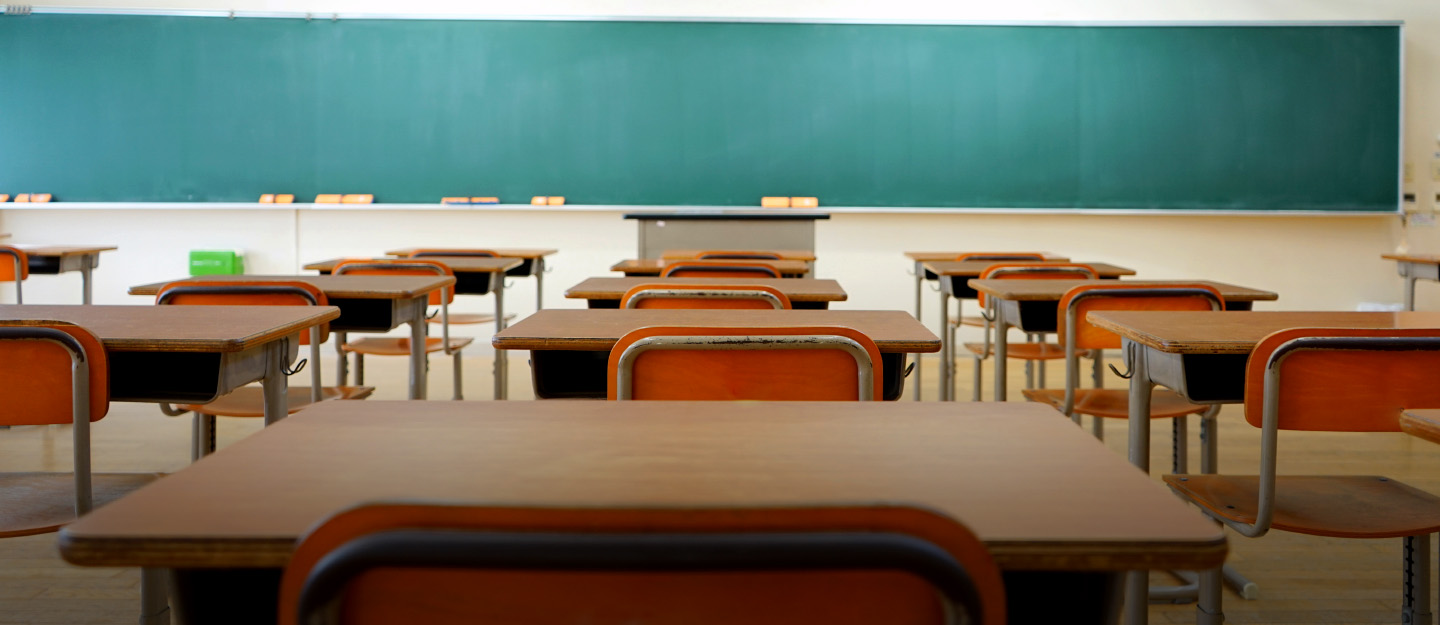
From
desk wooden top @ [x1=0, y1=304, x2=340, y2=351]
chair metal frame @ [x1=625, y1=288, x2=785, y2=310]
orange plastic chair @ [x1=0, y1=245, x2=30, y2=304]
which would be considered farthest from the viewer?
orange plastic chair @ [x1=0, y1=245, x2=30, y2=304]

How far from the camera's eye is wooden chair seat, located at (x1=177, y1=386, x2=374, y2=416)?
9.00ft

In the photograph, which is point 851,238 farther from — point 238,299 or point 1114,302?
point 238,299

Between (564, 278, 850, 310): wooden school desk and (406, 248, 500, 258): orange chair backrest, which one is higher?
(406, 248, 500, 258): orange chair backrest

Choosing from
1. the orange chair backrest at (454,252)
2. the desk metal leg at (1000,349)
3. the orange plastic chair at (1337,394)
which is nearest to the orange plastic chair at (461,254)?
the orange chair backrest at (454,252)

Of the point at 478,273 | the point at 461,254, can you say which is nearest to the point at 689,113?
the point at 461,254

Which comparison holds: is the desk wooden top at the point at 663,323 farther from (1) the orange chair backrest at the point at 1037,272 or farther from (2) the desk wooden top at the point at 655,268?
(2) the desk wooden top at the point at 655,268

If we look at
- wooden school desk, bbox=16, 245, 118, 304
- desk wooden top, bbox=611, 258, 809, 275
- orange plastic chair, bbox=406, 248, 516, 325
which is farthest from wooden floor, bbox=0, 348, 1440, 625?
desk wooden top, bbox=611, 258, 809, 275

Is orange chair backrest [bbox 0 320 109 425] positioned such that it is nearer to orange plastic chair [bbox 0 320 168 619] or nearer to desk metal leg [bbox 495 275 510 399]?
orange plastic chair [bbox 0 320 168 619]

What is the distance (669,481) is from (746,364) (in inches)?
30.2

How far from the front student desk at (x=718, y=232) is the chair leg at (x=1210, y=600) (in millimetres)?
4350

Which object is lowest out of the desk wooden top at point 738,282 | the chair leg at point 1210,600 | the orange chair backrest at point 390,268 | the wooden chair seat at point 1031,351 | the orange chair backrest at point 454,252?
the chair leg at point 1210,600

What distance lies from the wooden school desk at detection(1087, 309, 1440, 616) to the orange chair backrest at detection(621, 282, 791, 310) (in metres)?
0.78

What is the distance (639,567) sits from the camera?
0.62 m

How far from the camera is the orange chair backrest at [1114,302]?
2.86 metres
